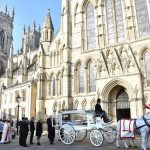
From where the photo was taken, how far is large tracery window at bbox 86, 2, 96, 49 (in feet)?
89.6

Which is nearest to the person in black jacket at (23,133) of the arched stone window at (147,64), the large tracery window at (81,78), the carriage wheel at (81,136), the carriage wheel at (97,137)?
the carriage wheel at (81,136)

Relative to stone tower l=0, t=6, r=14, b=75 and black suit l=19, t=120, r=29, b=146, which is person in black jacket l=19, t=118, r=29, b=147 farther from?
stone tower l=0, t=6, r=14, b=75

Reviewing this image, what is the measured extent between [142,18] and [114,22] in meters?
3.26

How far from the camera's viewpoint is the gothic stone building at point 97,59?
22828 millimetres

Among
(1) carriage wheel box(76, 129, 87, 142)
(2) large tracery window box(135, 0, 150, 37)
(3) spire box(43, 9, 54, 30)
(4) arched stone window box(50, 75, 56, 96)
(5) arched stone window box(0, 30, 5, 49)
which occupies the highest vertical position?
(5) arched stone window box(0, 30, 5, 49)

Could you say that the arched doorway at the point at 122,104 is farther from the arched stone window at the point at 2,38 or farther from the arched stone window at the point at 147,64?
the arched stone window at the point at 2,38

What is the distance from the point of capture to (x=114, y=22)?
26016 mm

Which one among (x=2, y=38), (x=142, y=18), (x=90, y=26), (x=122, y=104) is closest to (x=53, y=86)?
(x=90, y=26)

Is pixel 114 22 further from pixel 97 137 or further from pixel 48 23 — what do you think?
pixel 97 137

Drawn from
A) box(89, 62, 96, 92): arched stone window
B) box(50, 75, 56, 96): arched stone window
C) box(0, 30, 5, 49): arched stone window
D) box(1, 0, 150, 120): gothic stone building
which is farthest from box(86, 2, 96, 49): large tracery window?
box(0, 30, 5, 49): arched stone window

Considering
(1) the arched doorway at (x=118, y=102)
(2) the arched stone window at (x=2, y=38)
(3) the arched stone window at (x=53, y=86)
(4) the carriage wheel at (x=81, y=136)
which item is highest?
(2) the arched stone window at (x=2, y=38)

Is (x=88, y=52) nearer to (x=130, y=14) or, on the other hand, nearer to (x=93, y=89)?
(x=93, y=89)

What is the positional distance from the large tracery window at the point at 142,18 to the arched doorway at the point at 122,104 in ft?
21.6

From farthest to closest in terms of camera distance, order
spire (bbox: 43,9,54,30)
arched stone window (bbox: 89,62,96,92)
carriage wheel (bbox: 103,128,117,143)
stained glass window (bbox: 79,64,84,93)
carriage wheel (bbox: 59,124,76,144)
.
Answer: spire (bbox: 43,9,54,30)
stained glass window (bbox: 79,64,84,93)
arched stone window (bbox: 89,62,96,92)
carriage wheel (bbox: 59,124,76,144)
carriage wheel (bbox: 103,128,117,143)
